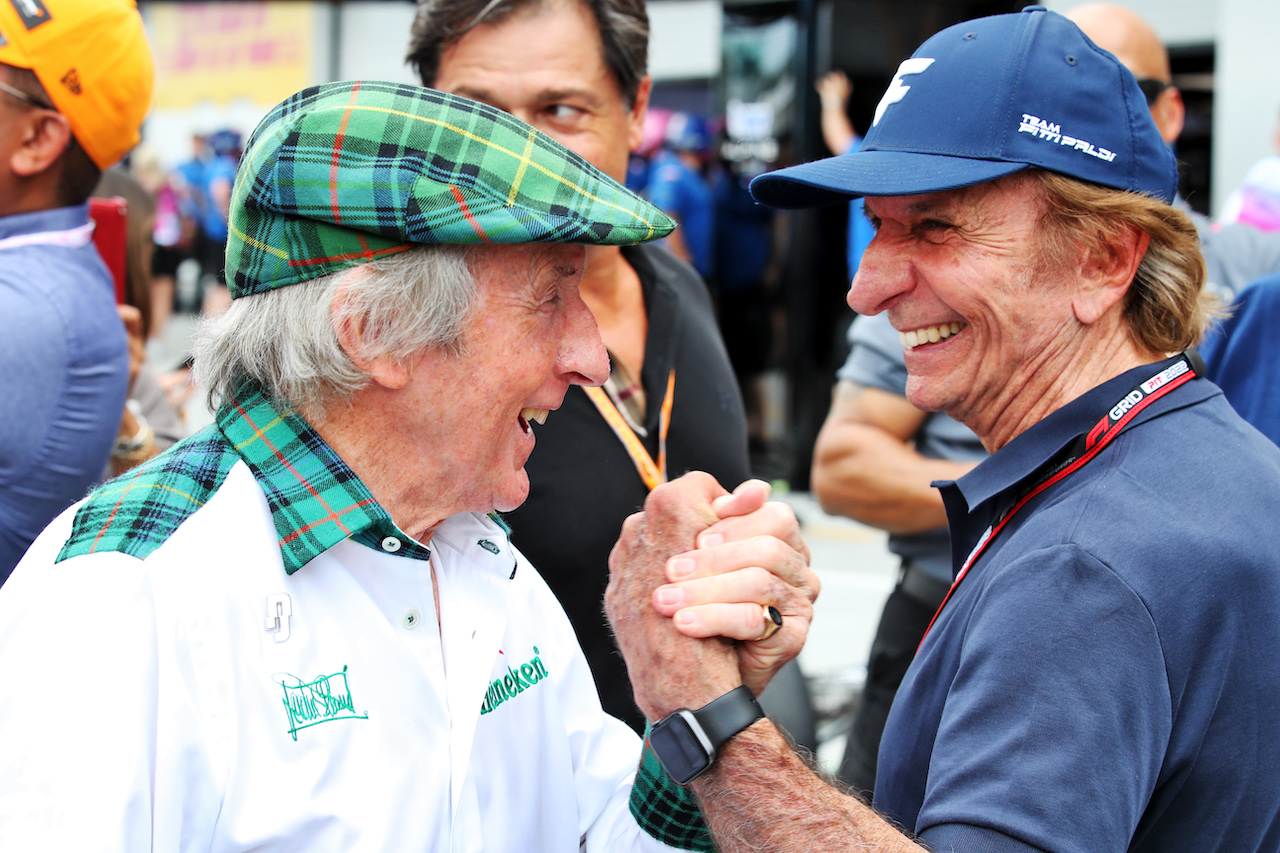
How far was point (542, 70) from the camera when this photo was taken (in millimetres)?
2324

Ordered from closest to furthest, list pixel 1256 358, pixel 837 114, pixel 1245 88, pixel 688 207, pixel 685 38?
pixel 1256 358, pixel 1245 88, pixel 837 114, pixel 688 207, pixel 685 38

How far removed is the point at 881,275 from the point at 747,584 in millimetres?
613

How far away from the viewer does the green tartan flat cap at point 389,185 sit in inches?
53.1

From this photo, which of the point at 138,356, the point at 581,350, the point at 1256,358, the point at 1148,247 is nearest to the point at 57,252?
the point at 138,356

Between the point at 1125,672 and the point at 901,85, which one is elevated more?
the point at 901,85

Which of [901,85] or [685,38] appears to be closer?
[901,85]

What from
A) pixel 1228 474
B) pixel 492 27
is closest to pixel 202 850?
pixel 1228 474

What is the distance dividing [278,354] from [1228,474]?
4.13ft

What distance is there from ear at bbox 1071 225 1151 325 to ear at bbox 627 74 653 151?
50.2 inches

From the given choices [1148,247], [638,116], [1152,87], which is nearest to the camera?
[1148,247]

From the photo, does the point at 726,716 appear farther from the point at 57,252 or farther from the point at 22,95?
the point at 22,95

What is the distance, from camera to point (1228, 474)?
1420 millimetres

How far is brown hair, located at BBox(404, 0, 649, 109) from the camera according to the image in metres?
2.31

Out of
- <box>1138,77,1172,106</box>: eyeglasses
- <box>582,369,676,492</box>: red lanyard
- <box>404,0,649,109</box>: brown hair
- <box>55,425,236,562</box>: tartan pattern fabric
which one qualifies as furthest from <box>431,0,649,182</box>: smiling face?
<box>1138,77,1172,106</box>: eyeglasses
